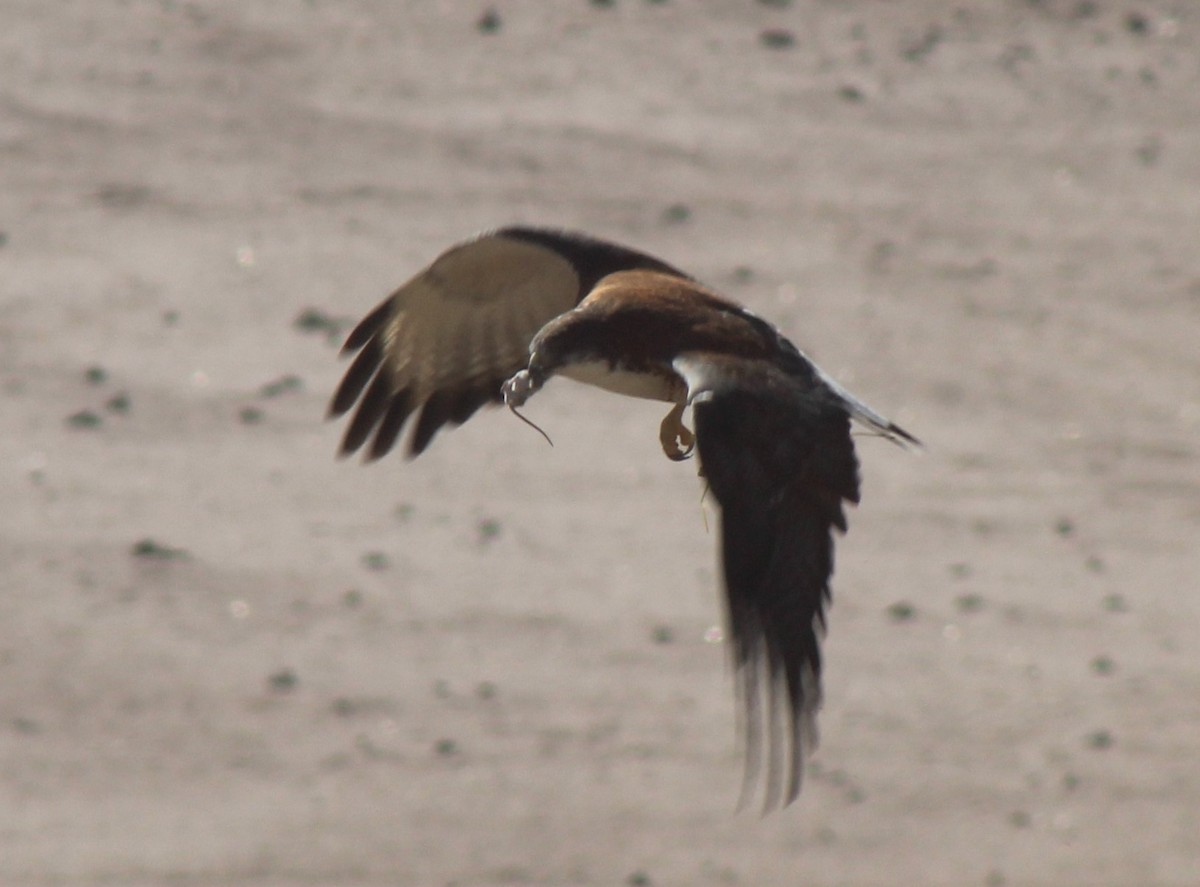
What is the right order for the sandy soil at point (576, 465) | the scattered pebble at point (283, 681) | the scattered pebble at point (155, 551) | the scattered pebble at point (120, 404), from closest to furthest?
1. the sandy soil at point (576, 465)
2. the scattered pebble at point (283, 681)
3. the scattered pebble at point (155, 551)
4. the scattered pebble at point (120, 404)

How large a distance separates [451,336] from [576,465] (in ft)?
15.5

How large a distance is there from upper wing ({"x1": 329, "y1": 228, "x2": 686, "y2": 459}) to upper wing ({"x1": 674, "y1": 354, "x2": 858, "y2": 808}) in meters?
1.55

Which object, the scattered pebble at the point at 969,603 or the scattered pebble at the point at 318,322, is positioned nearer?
the scattered pebble at the point at 969,603

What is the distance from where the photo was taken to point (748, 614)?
4270 mm

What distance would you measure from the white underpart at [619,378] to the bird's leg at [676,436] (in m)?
0.09

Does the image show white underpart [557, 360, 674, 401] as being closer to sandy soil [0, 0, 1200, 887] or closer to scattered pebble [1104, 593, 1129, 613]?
sandy soil [0, 0, 1200, 887]

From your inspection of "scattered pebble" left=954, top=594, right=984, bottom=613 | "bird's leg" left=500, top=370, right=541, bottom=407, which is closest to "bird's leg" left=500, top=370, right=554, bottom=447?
"bird's leg" left=500, top=370, right=541, bottom=407

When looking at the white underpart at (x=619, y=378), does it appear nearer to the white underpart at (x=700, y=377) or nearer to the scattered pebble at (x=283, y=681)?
the white underpart at (x=700, y=377)

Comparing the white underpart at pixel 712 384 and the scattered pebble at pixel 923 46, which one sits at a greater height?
the white underpart at pixel 712 384

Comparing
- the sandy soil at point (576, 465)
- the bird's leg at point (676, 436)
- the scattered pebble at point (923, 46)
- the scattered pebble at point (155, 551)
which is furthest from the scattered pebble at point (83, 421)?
the bird's leg at point (676, 436)

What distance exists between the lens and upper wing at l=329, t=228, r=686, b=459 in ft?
19.7

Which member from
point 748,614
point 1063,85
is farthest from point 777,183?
point 748,614

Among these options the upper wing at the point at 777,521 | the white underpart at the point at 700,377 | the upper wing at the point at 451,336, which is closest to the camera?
the upper wing at the point at 777,521

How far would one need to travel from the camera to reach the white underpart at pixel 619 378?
4.98 metres
